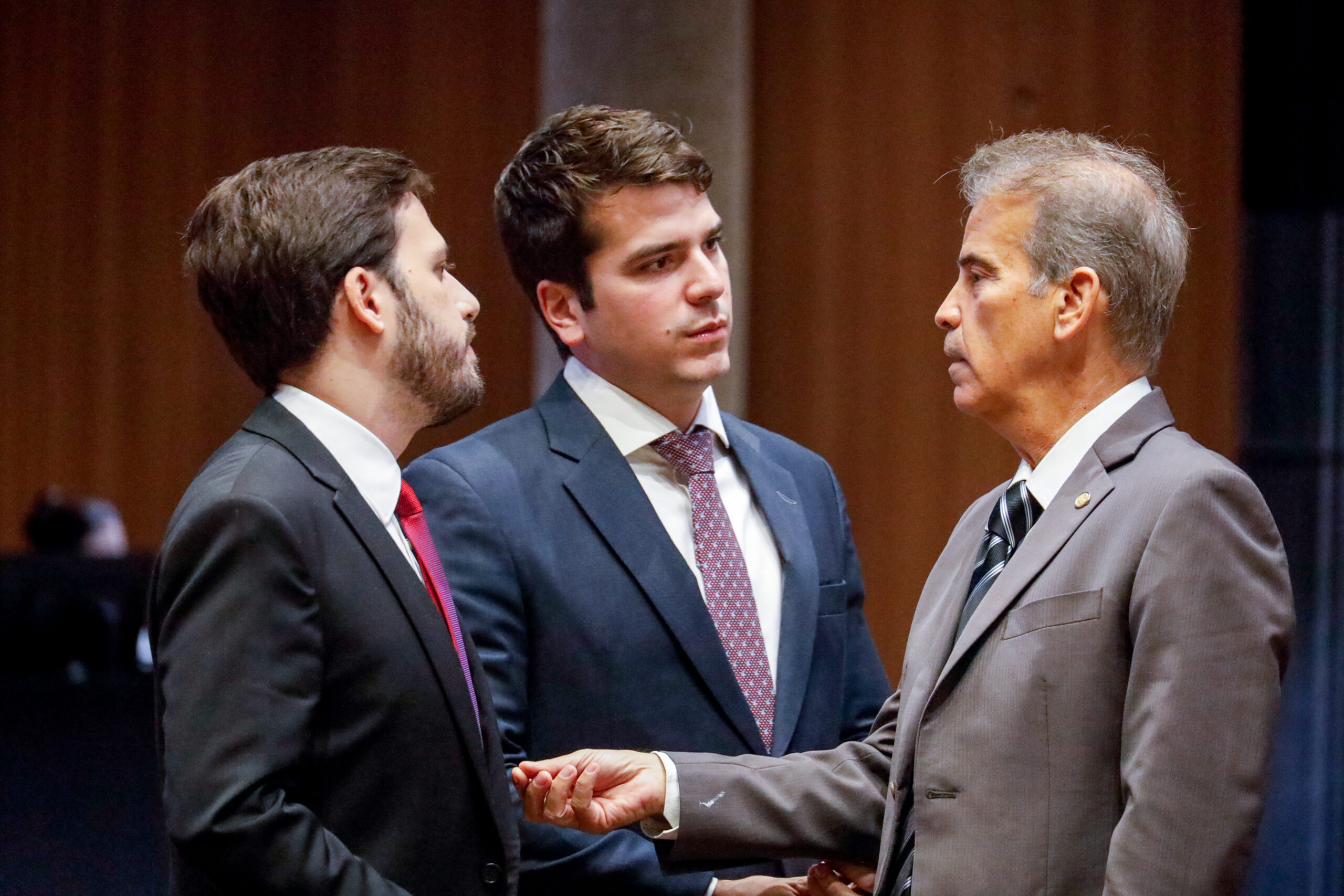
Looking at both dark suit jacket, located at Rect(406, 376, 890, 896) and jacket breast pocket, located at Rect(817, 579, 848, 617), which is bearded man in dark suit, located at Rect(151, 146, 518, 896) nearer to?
dark suit jacket, located at Rect(406, 376, 890, 896)

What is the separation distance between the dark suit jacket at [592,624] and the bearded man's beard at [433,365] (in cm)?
24

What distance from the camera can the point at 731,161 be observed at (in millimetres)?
4059

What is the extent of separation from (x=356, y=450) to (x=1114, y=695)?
2.89 feet

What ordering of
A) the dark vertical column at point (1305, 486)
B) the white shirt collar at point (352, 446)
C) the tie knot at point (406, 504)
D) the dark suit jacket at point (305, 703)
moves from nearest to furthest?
the dark suit jacket at point (305, 703) < the white shirt collar at point (352, 446) < the tie knot at point (406, 504) < the dark vertical column at point (1305, 486)

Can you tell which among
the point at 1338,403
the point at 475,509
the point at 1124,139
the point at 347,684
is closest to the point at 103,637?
the point at 475,509

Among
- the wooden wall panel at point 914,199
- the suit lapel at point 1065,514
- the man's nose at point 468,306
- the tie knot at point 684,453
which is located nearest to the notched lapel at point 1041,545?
the suit lapel at point 1065,514

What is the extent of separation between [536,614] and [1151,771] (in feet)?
2.85

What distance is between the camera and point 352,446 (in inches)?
61.6

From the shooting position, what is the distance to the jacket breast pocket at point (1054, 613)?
4.68 feet

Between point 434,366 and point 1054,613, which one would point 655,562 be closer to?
point 434,366

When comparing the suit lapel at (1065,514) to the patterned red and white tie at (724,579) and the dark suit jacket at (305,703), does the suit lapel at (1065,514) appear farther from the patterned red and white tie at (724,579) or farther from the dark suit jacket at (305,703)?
the dark suit jacket at (305,703)

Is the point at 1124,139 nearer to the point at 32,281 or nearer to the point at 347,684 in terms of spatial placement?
the point at 347,684

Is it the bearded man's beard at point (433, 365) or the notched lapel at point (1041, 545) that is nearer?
the notched lapel at point (1041, 545)

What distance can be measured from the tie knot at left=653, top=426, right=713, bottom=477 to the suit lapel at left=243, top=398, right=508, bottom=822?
0.62 meters
